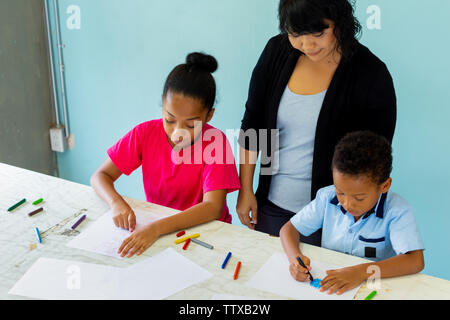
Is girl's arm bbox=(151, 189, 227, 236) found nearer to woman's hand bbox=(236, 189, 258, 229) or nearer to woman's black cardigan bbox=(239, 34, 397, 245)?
woman's hand bbox=(236, 189, 258, 229)

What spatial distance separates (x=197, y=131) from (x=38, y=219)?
54 centimetres

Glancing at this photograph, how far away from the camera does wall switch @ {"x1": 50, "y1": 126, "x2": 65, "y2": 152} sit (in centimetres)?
270

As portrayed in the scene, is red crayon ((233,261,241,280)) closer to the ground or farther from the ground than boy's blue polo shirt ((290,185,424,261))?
closer to the ground

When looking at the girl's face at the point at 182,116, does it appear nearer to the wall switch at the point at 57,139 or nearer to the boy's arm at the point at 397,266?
the boy's arm at the point at 397,266

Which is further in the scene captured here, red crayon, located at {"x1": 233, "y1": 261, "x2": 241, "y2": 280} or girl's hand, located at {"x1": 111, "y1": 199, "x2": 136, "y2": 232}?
girl's hand, located at {"x1": 111, "y1": 199, "x2": 136, "y2": 232}

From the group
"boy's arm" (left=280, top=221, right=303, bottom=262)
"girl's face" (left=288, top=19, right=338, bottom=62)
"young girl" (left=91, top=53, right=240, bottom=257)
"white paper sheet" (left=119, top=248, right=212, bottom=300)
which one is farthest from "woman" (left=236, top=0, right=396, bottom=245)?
"white paper sheet" (left=119, top=248, right=212, bottom=300)

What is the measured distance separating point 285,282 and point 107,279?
414 mm

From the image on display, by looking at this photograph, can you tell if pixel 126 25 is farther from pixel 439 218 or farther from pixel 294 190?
pixel 439 218

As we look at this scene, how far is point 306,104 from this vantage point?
1.33 m

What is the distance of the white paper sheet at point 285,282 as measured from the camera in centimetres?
97

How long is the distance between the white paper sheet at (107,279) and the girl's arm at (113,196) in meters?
0.19

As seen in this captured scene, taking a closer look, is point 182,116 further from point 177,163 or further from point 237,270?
point 237,270

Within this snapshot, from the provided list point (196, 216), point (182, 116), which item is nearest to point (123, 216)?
point (196, 216)
